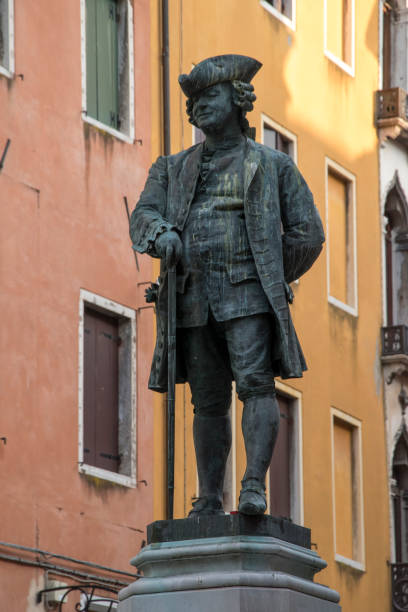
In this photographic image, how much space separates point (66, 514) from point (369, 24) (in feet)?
43.9

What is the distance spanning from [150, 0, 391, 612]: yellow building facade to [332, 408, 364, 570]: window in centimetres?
2

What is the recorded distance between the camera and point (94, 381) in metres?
23.7

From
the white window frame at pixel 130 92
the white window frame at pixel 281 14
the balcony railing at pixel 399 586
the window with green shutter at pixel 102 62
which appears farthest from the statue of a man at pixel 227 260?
the balcony railing at pixel 399 586

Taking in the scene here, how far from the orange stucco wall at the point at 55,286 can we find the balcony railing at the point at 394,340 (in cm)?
773

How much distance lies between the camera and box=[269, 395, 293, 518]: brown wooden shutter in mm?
27984

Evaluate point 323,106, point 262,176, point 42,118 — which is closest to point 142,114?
point 42,118

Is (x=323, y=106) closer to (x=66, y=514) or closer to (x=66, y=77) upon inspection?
(x=66, y=77)

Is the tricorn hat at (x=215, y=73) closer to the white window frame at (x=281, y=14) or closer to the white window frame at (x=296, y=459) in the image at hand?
the white window frame at (x=296, y=459)

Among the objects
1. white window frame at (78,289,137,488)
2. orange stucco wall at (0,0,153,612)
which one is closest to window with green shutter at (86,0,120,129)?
orange stucco wall at (0,0,153,612)

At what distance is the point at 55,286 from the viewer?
22.9 metres

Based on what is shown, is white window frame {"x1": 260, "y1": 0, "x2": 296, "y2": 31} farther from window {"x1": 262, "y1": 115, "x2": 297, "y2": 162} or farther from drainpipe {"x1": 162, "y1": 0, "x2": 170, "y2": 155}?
drainpipe {"x1": 162, "y1": 0, "x2": 170, "y2": 155}

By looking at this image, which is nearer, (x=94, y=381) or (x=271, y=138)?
(x=94, y=381)

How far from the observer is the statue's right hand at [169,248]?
1149 centimetres

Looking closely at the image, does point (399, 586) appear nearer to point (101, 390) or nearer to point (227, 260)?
point (101, 390)
